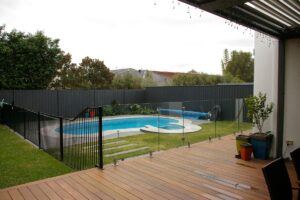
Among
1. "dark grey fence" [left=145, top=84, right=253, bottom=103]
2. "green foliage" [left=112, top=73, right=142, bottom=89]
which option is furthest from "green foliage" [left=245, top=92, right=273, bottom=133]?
"green foliage" [left=112, top=73, right=142, bottom=89]

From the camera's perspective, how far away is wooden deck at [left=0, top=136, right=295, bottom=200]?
11.3ft

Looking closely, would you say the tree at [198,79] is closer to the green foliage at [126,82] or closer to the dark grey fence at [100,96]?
the green foliage at [126,82]

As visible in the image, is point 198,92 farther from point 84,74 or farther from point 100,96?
point 84,74

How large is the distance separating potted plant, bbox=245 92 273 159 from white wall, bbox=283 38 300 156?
37cm

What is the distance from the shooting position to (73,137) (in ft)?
18.9

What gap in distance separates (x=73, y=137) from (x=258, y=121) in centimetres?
412

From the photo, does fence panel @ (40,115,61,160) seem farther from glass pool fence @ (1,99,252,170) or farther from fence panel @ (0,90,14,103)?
fence panel @ (0,90,14,103)

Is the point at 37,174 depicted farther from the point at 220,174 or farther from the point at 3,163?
the point at 220,174

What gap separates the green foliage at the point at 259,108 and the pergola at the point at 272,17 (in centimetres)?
23

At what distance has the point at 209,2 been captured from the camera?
9.68 ft

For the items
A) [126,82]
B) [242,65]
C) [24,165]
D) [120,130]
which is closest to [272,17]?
[24,165]

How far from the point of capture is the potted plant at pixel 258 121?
17.1 ft

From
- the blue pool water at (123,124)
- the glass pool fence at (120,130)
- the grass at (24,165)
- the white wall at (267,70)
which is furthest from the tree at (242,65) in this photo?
the grass at (24,165)

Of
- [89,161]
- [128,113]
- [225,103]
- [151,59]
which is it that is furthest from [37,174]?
[151,59]
